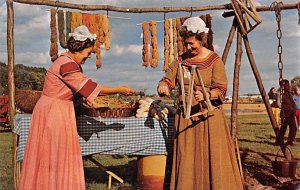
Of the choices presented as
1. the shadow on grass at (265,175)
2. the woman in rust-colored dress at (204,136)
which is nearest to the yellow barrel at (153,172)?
the woman in rust-colored dress at (204,136)

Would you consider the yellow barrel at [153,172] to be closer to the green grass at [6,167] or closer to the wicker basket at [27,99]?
the wicker basket at [27,99]

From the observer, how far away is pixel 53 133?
3553mm

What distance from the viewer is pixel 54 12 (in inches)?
233

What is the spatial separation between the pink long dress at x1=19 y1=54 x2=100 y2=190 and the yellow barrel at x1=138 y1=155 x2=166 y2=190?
145cm

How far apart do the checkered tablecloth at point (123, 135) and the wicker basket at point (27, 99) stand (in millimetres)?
258

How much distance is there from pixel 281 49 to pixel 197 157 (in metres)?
2.00

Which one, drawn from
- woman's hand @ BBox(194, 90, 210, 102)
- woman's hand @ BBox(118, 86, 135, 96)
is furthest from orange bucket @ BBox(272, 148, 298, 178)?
woman's hand @ BBox(118, 86, 135, 96)

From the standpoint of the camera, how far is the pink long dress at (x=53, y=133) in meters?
3.52

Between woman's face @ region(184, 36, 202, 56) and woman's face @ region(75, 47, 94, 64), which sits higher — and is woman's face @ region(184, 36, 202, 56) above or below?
above

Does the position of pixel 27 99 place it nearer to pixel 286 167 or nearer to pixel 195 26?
pixel 195 26

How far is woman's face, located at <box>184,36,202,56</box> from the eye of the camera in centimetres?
387

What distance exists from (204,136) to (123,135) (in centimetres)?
115

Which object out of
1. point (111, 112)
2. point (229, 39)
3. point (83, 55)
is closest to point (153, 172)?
point (111, 112)

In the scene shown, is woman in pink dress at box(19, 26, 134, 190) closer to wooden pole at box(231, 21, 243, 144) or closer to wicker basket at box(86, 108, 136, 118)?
wicker basket at box(86, 108, 136, 118)
